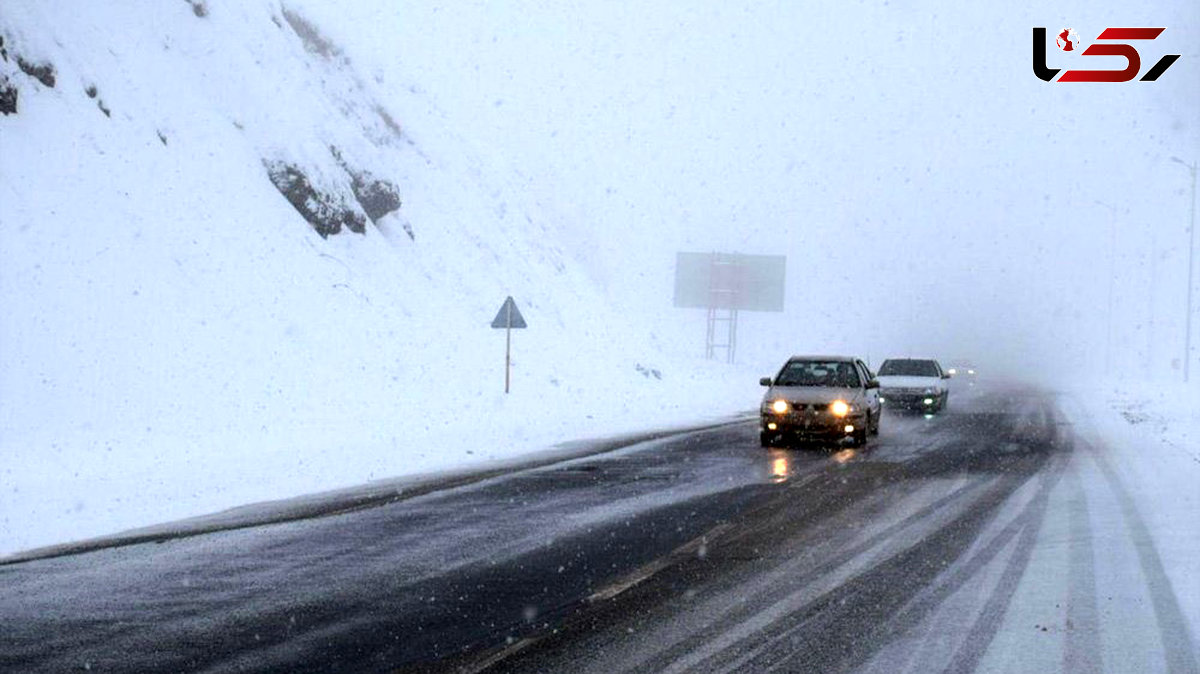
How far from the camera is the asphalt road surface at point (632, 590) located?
633cm

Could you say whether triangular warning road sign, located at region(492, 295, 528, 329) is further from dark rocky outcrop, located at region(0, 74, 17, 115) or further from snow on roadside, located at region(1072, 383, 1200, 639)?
snow on roadside, located at region(1072, 383, 1200, 639)

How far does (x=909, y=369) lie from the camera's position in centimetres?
3409

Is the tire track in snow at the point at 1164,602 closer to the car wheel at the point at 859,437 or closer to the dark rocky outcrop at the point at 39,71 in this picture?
the car wheel at the point at 859,437

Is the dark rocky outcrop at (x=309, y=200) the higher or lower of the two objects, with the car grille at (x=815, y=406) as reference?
higher

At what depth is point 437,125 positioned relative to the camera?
186ft

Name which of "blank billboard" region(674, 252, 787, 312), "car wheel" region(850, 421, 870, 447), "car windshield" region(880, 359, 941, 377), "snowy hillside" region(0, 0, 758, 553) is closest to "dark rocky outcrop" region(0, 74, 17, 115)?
"snowy hillside" region(0, 0, 758, 553)

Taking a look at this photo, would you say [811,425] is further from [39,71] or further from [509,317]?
[39,71]

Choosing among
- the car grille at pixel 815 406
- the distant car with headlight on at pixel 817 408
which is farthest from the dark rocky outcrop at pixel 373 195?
the car grille at pixel 815 406

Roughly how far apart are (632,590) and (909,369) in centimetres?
2741

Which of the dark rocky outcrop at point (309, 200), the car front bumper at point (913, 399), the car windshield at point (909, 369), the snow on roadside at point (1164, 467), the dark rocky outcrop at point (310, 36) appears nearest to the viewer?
the snow on roadside at point (1164, 467)

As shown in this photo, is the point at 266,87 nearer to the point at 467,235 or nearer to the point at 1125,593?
the point at 467,235

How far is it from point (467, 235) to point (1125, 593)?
132 ft

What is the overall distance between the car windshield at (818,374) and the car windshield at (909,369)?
11854mm

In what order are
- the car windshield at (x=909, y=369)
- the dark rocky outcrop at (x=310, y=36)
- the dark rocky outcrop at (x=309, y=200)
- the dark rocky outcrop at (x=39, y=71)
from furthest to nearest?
1. the dark rocky outcrop at (x=310, y=36)
2. the dark rocky outcrop at (x=309, y=200)
3. the car windshield at (x=909, y=369)
4. the dark rocky outcrop at (x=39, y=71)
